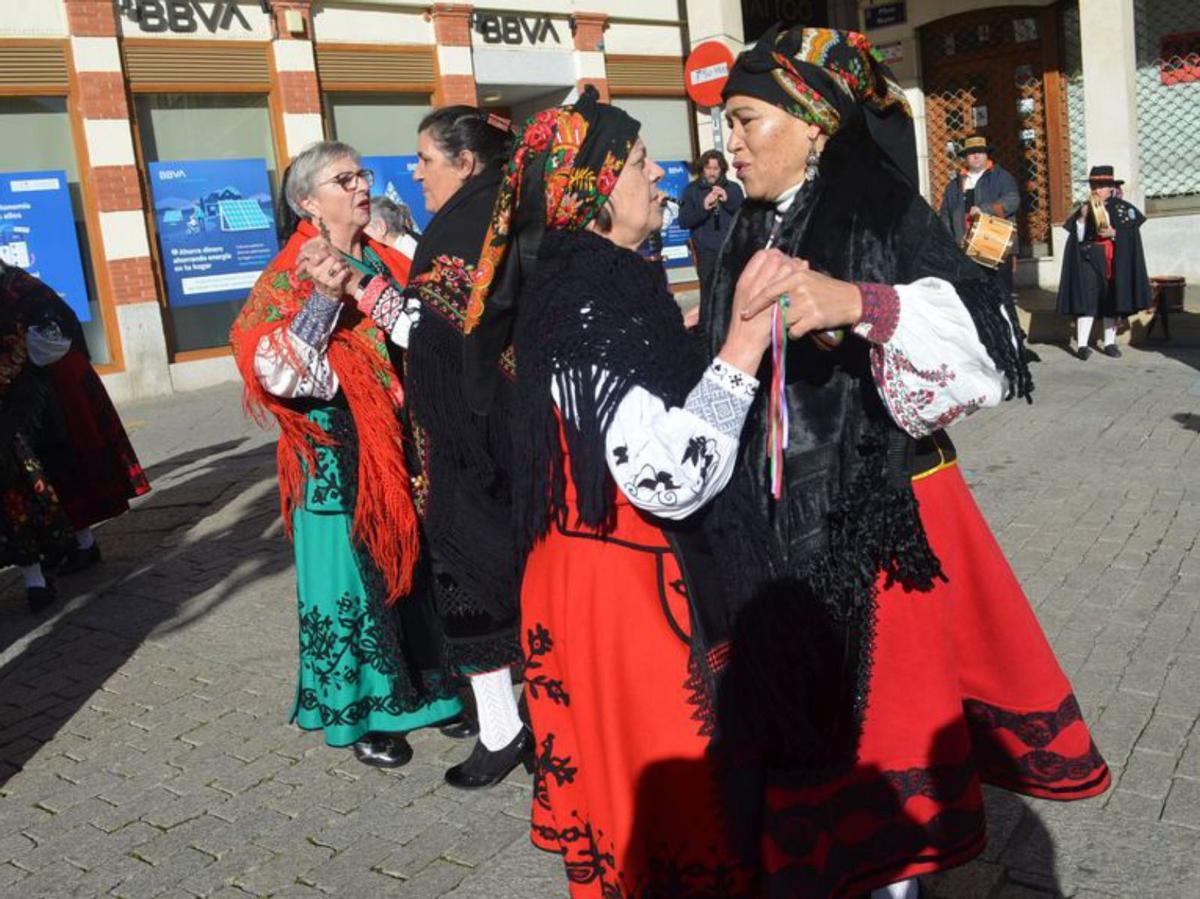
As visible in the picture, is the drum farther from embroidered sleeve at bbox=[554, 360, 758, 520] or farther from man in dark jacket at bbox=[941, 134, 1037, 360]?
man in dark jacket at bbox=[941, 134, 1037, 360]

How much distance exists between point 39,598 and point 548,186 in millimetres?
5060

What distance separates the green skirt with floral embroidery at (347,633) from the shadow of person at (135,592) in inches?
52.0

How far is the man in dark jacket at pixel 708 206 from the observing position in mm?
11992

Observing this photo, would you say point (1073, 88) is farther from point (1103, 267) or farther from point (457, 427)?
point (457, 427)

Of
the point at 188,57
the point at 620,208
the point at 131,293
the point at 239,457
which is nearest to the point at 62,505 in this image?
the point at 239,457

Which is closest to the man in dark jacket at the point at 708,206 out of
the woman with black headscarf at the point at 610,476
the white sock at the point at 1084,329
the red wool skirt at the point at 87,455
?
the white sock at the point at 1084,329

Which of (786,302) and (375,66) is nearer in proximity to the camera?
(786,302)

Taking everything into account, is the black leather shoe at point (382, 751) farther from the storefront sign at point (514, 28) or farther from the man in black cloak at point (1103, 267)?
the storefront sign at point (514, 28)

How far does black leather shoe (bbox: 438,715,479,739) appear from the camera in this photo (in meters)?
4.19

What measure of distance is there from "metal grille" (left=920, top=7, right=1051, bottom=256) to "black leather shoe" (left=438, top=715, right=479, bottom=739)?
1377cm

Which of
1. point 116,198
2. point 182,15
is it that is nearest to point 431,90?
point 182,15

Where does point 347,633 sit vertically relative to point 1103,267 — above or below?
below

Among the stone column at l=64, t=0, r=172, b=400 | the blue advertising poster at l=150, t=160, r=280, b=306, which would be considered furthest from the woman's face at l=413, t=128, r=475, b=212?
the blue advertising poster at l=150, t=160, r=280, b=306

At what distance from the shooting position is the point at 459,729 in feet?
13.8
